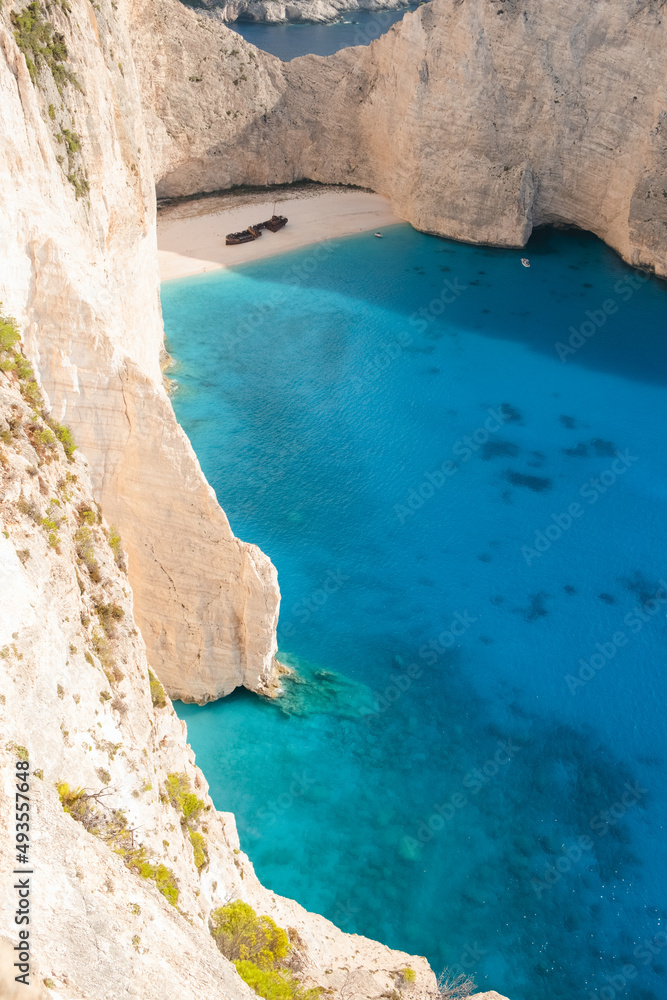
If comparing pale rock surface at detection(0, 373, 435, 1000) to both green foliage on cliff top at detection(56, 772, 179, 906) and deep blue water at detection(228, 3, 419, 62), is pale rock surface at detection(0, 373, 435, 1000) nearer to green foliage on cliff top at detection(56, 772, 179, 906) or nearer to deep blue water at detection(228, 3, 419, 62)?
green foliage on cliff top at detection(56, 772, 179, 906)

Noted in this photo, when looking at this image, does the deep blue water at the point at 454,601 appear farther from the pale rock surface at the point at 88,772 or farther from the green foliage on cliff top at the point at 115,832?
the green foliage on cliff top at the point at 115,832

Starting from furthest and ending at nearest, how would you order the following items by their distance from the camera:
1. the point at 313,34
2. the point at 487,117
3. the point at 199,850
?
the point at 313,34
the point at 487,117
the point at 199,850

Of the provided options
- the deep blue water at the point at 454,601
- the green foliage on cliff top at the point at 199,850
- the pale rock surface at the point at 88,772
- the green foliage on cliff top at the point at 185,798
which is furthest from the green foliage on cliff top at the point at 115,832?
the deep blue water at the point at 454,601

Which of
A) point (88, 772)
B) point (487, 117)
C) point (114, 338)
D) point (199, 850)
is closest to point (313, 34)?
point (487, 117)

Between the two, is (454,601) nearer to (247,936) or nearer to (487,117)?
(247,936)

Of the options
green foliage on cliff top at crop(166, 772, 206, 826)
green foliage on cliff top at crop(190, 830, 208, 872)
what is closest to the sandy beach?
green foliage on cliff top at crop(166, 772, 206, 826)

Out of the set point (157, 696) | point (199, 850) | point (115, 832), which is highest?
point (115, 832)

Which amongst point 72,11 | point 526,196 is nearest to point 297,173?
point 526,196
